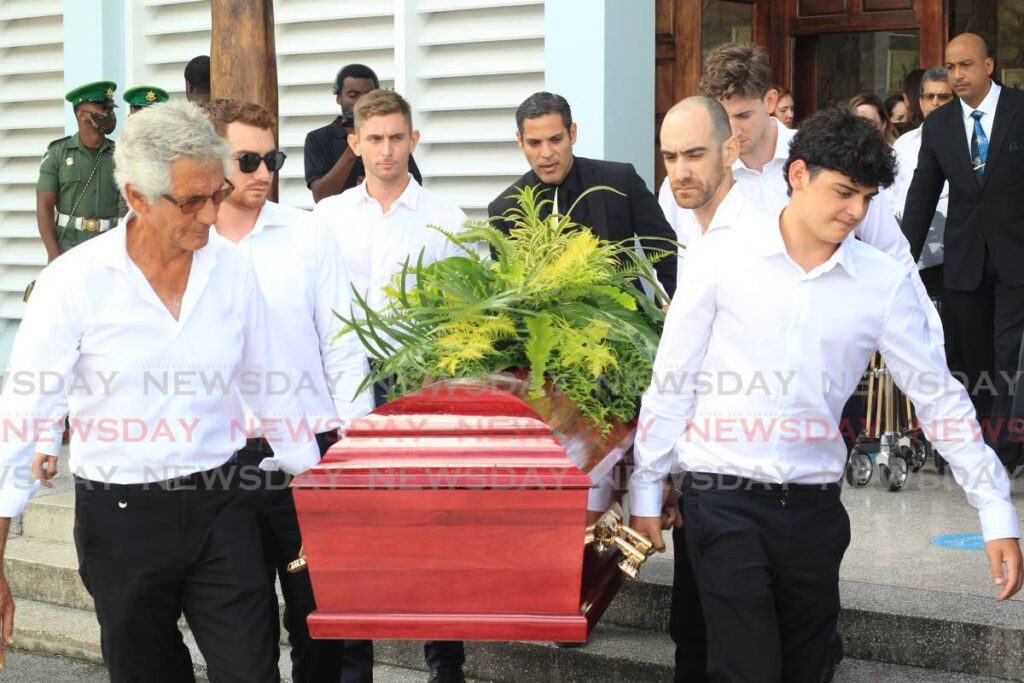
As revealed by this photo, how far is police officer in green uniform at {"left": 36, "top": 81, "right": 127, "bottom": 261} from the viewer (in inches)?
320

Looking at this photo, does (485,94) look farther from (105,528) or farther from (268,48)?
(105,528)

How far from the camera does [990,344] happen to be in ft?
22.8

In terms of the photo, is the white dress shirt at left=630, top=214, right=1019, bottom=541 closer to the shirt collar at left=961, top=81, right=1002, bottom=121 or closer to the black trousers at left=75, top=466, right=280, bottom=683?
the black trousers at left=75, top=466, right=280, bottom=683

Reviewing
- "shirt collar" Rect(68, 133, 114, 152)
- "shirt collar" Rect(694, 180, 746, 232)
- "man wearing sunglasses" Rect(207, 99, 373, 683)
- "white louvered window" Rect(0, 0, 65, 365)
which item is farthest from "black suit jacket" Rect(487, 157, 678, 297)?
"white louvered window" Rect(0, 0, 65, 365)

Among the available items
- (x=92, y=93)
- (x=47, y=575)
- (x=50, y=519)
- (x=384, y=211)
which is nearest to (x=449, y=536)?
(x=384, y=211)

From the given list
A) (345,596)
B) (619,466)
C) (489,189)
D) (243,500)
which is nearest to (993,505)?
(619,466)

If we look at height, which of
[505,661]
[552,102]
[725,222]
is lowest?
[505,661]

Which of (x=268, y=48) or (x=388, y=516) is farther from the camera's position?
(x=268, y=48)

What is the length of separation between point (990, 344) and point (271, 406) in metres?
4.26

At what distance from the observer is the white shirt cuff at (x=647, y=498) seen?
3.74 m

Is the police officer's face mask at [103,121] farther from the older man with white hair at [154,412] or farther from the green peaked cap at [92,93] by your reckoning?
the older man with white hair at [154,412]

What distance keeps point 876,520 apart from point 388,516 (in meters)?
3.25

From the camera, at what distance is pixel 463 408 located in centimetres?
352

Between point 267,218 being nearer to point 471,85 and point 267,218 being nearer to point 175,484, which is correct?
point 175,484
